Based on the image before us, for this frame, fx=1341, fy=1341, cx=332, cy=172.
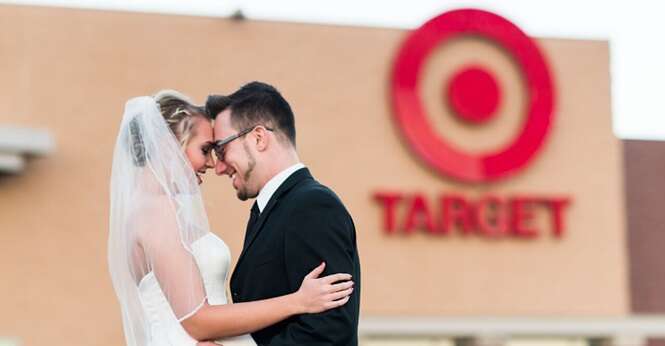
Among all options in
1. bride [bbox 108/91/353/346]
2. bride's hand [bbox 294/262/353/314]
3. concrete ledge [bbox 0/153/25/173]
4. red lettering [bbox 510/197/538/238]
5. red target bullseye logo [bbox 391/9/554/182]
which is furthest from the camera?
red lettering [bbox 510/197/538/238]

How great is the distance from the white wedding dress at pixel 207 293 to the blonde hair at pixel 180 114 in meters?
0.40

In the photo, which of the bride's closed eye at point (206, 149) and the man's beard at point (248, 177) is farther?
the bride's closed eye at point (206, 149)

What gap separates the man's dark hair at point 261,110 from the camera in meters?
4.57

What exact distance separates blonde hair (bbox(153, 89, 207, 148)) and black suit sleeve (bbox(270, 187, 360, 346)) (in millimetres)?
774

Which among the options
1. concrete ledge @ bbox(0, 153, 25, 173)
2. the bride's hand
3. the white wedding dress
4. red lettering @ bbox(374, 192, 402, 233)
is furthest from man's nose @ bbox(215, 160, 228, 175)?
red lettering @ bbox(374, 192, 402, 233)

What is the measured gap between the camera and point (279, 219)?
4457 mm

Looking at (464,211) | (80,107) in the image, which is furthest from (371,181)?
(80,107)

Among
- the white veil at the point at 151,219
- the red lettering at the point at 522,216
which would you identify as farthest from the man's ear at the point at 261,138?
the red lettering at the point at 522,216

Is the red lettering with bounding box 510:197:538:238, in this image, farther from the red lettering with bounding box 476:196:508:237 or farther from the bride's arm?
the bride's arm

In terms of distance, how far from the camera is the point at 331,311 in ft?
14.2

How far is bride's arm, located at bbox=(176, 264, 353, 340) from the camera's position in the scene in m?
4.30

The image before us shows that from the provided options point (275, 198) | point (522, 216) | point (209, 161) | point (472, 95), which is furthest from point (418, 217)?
point (275, 198)

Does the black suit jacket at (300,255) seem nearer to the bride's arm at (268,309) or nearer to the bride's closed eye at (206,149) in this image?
the bride's arm at (268,309)

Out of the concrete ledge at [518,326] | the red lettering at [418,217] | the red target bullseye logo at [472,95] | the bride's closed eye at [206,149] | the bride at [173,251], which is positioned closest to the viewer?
the bride at [173,251]
